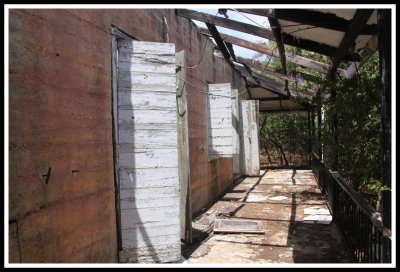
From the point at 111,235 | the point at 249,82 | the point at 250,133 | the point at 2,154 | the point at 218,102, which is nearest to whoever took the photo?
the point at 2,154

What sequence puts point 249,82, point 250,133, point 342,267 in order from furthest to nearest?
point 249,82
point 250,133
point 342,267

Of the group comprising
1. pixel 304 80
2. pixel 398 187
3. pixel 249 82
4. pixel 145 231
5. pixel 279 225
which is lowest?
pixel 279 225

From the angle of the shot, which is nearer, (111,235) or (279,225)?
(111,235)

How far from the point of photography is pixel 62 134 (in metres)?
2.65

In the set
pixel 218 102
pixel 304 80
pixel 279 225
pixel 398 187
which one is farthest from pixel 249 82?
pixel 398 187

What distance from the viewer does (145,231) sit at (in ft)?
11.3

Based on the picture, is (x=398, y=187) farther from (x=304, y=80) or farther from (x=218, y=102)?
A: (x=304, y=80)

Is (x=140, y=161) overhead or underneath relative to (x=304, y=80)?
underneath

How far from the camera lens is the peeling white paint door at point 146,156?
3.43m

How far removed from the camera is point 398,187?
6.42ft

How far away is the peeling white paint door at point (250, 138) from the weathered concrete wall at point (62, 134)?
6.93m

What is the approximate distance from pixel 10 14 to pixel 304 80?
637cm

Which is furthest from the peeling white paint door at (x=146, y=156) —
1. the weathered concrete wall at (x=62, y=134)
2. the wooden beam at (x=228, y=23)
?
the wooden beam at (x=228, y=23)

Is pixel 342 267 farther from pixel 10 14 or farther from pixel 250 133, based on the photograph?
pixel 250 133
